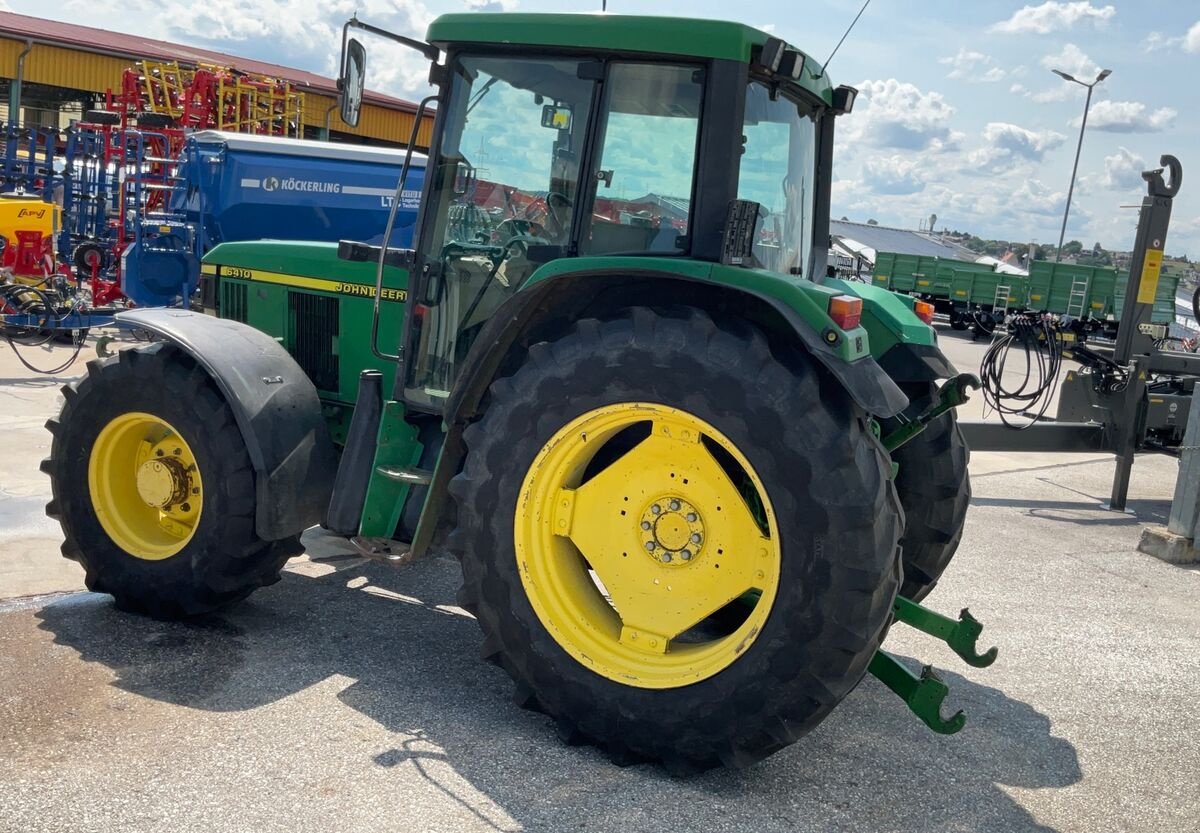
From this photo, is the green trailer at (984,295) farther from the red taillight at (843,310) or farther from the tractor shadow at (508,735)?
the red taillight at (843,310)

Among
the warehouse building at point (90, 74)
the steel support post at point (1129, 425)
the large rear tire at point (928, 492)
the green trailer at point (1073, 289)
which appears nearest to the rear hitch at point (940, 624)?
the large rear tire at point (928, 492)

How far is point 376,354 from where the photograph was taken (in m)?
4.46

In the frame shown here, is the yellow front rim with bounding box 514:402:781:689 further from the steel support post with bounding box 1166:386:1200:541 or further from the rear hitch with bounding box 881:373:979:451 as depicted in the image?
the steel support post with bounding box 1166:386:1200:541

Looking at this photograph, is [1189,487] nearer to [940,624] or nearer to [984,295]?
[940,624]

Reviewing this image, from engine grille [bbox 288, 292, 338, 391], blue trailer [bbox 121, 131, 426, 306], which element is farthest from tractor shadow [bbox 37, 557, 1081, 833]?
blue trailer [bbox 121, 131, 426, 306]

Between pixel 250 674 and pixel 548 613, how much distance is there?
4.03 feet

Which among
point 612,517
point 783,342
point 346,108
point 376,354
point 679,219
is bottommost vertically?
point 612,517

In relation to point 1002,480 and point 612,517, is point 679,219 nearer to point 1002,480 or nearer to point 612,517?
point 612,517

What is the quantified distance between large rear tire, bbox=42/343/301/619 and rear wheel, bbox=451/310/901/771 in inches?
44.8

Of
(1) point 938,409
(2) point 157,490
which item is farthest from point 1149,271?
(2) point 157,490

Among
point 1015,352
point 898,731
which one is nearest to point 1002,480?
point 898,731

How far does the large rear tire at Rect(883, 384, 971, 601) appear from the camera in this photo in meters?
4.71

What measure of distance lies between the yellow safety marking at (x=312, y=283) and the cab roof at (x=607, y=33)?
1077 millimetres

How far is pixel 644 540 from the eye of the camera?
371 cm
